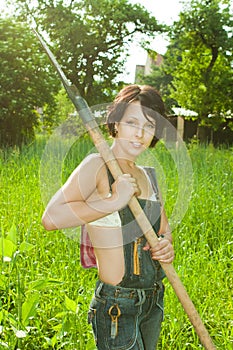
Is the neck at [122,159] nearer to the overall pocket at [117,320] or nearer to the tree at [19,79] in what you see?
the overall pocket at [117,320]

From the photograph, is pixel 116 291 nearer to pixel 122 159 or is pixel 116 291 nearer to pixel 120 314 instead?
pixel 120 314

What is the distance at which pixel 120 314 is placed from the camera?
1381mm

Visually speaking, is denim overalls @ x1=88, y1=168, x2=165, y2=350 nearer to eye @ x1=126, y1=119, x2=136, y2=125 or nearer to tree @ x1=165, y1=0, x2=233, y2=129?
eye @ x1=126, y1=119, x2=136, y2=125

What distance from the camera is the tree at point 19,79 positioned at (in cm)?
805

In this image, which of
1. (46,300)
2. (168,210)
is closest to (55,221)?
(46,300)

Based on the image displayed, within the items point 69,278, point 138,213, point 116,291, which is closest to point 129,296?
point 116,291

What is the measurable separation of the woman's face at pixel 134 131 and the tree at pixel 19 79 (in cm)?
663

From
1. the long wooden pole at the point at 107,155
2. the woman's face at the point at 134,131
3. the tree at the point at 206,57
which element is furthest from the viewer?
the tree at the point at 206,57

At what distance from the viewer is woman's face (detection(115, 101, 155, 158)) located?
4.38 ft

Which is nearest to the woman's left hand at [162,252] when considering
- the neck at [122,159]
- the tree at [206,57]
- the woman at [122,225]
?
the woman at [122,225]

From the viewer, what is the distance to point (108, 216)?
4.38 ft

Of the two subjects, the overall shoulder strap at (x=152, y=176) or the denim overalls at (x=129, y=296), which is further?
the overall shoulder strap at (x=152, y=176)

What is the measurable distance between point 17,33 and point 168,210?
517 cm

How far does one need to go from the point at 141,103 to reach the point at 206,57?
38.4 ft
